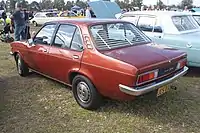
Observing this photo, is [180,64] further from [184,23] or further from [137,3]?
[137,3]

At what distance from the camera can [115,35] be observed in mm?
4668

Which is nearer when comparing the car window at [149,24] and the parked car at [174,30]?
the parked car at [174,30]

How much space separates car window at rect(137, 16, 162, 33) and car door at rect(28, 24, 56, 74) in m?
2.92

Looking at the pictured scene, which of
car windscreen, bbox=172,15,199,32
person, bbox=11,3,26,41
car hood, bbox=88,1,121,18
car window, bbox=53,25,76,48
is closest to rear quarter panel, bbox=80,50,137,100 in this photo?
car window, bbox=53,25,76,48

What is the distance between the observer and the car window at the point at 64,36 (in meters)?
4.76

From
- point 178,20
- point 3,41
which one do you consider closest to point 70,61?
point 178,20

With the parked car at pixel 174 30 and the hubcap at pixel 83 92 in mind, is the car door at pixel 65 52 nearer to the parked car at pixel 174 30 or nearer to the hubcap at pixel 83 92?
the hubcap at pixel 83 92

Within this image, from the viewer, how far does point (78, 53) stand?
4.46m

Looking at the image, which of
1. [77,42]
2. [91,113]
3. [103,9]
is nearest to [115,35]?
[77,42]

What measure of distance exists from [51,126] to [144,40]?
2.29 meters

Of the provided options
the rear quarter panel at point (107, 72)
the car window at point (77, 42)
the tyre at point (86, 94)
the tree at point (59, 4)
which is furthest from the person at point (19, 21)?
the tree at point (59, 4)

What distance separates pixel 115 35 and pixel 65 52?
0.93 m

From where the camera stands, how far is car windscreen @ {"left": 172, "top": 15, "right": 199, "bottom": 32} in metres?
6.91

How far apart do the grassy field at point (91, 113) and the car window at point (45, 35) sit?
3.21 ft
